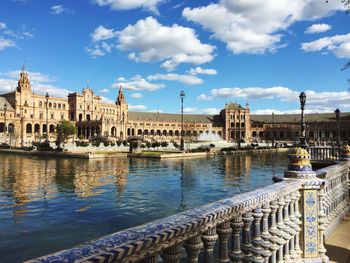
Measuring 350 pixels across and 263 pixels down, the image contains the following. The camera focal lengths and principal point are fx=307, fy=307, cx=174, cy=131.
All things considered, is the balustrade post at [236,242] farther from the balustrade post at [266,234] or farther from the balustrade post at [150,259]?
the balustrade post at [150,259]

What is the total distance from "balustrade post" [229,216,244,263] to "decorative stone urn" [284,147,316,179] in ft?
7.29

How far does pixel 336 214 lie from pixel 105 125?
93.6 m

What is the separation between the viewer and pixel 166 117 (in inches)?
5251

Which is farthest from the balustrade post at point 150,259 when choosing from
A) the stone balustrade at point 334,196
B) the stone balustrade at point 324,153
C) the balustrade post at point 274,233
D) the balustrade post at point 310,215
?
the stone balustrade at point 324,153

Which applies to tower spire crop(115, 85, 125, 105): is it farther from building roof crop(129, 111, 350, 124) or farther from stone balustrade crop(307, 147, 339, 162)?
stone balustrade crop(307, 147, 339, 162)

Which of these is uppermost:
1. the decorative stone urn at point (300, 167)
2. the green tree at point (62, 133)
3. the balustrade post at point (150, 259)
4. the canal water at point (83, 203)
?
the green tree at point (62, 133)

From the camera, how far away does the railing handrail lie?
1.84 m

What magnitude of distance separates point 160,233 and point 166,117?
131360 mm

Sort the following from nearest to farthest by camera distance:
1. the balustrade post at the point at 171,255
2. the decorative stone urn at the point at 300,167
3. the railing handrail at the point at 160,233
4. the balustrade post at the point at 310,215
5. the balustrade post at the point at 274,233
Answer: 1. the railing handrail at the point at 160,233
2. the balustrade post at the point at 171,255
3. the balustrade post at the point at 274,233
4. the balustrade post at the point at 310,215
5. the decorative stone urn at the point at 300,167

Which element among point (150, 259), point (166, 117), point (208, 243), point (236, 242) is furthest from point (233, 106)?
point (150, 259)

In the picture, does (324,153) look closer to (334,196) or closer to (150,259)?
(334,196)

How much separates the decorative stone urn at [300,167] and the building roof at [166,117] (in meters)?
118

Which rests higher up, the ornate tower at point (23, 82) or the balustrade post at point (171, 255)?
the ornate tower at point (23, 82)

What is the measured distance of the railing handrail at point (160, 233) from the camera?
72.6 inches
